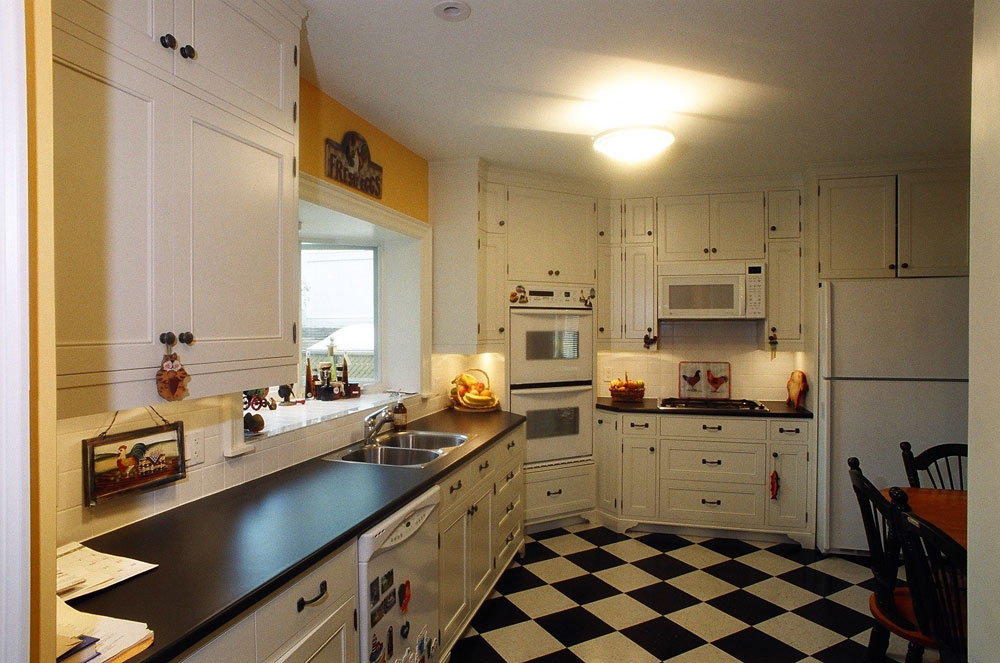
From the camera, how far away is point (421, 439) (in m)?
2.95

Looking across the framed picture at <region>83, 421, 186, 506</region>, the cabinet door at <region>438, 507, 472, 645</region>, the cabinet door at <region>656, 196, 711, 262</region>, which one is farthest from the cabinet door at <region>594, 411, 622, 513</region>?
the framed picture at <region>83, 421, 186, 506</region>

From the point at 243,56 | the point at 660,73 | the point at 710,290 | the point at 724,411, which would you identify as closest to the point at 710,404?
the point at 724,411

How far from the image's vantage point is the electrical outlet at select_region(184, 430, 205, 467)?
5.63 feet

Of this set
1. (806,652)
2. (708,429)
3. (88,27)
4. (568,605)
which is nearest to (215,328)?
(88,27)

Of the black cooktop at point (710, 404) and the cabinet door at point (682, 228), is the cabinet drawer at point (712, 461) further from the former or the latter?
the cabinet door at point (682, 228)

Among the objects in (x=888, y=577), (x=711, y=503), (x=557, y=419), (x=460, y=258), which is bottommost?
(x=711, y=503)

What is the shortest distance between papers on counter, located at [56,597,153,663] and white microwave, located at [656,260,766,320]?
362 cm

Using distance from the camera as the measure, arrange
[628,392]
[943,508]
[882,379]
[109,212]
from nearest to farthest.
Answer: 1. [109,212]
2. [943,508]
3. [882,379]
4. [628,392]

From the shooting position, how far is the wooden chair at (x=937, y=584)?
1.63 m

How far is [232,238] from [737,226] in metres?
3.46

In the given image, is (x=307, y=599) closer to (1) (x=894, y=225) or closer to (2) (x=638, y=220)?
(2) (x=638, y=220)

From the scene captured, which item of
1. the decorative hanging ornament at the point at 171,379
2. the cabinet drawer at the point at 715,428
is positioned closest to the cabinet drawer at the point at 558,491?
the cabinet drawer at the point at 715,428

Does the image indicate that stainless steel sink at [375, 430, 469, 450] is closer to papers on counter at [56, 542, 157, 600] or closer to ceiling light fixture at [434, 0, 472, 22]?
papers on counter at [56, 542, 157, 600]

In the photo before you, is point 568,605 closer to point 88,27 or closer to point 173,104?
point 173,104
